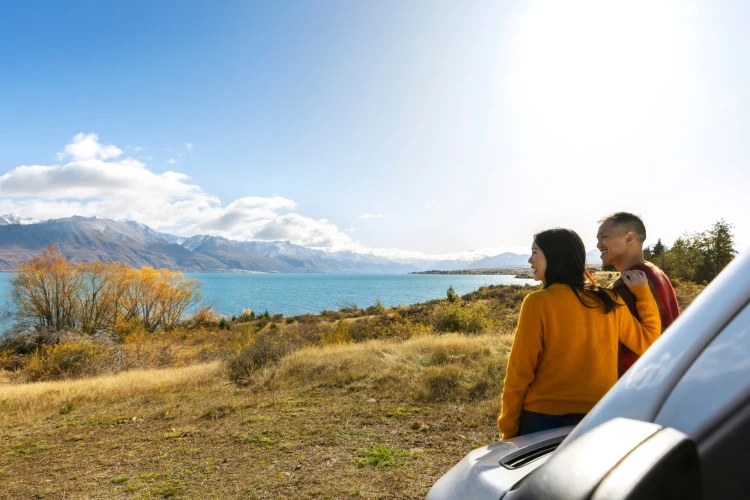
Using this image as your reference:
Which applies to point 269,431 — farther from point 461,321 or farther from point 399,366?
point 461,321

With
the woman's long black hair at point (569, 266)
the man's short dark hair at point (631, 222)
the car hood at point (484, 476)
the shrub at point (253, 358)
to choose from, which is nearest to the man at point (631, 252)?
the man's short dark hair at point (631, 222)

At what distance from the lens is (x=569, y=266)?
90.8 inches

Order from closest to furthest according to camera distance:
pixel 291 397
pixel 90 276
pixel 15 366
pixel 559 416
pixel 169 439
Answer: pixel 559 416 → pixel 169 439 → pixel 291 397 → pixel 15 366 → pixel 90 276

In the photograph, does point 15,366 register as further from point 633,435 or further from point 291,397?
point 633,435

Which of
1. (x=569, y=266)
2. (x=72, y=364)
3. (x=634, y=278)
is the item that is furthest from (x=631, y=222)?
(x=72, y=364)

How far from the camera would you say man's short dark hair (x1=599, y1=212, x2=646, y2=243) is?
8.87 feet

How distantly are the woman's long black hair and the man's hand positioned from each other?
308mm

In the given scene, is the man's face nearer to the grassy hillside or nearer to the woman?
the woman

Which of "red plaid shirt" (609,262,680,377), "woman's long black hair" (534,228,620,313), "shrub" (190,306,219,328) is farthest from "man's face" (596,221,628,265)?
"shrub" (190,306,219,328)

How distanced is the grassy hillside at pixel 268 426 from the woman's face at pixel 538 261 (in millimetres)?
3043

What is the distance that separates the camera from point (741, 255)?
0.56 m

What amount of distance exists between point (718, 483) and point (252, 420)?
7.27 metres

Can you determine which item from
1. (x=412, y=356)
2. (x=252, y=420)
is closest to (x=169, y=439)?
(x=252, y=420)

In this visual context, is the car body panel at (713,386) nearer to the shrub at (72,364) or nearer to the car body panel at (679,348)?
the car body panel at (679,348)
